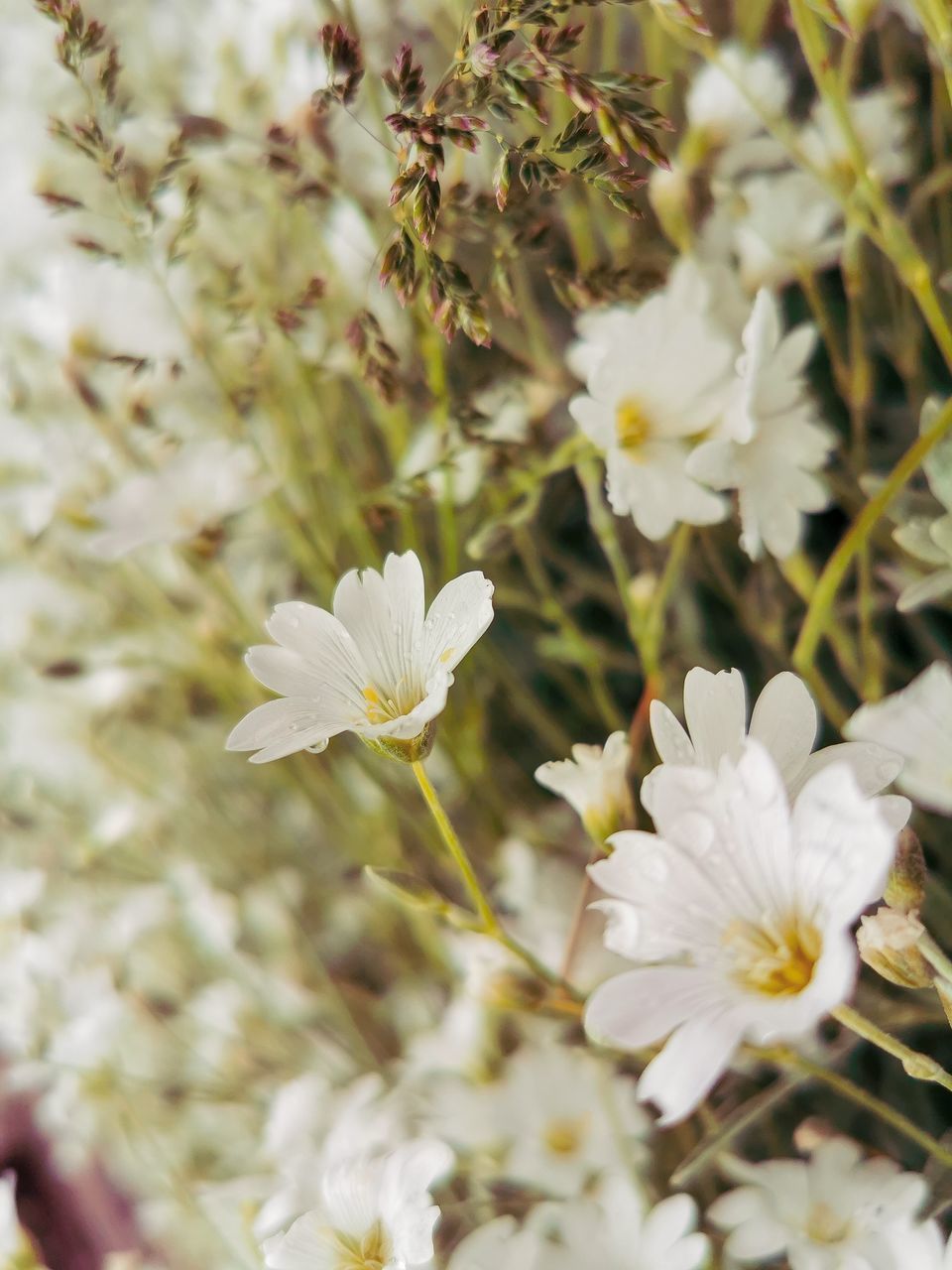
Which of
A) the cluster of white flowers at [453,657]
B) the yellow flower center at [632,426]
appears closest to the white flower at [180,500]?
the cluster of white flowers at [453,657]

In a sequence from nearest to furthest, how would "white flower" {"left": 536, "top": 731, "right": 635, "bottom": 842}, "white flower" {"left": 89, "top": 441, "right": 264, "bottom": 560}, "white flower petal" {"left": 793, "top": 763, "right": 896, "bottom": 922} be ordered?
"white flower petal" {"left": 793, "top": 763, "right": 896, "bottom": 922}
"white flower" {"left": 536, "top": 731, "right": 635, "bottom": 842}
"white flower" {"left": 89, "top": 441, "right": 264, "bottom": 560}

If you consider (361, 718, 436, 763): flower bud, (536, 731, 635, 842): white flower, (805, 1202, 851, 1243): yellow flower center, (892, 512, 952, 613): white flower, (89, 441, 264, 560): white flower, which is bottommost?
(805, 1202, 851, 1243): yellow flower center

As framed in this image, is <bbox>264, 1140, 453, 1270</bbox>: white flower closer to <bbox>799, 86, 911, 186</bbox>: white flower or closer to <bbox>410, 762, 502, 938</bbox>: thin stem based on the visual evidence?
<bbox>410, 762, 502, 938</bbox>: thin stem

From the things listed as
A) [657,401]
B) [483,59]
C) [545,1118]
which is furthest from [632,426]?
[545,1118]

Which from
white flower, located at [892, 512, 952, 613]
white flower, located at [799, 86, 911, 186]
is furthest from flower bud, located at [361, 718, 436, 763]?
white flower, located at [799, 86, 911, 186]

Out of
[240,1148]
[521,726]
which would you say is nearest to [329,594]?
[521,726]

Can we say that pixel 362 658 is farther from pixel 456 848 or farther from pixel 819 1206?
pixel 819 1206
